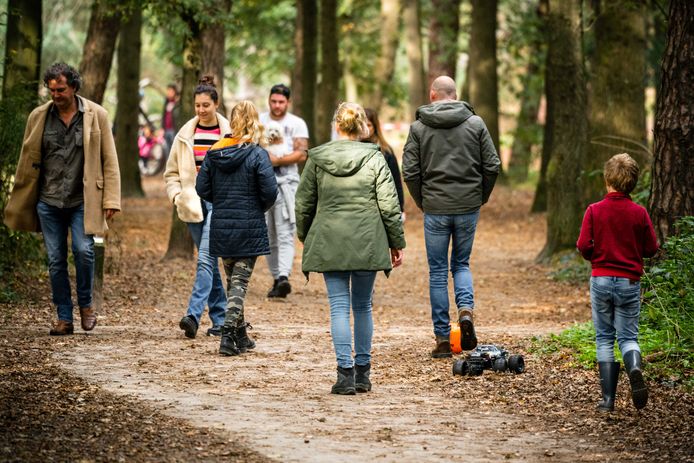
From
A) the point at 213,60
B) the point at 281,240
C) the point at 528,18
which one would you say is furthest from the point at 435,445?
the point at 528,18

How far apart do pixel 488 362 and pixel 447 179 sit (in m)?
1.57

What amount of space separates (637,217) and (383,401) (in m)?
1.99

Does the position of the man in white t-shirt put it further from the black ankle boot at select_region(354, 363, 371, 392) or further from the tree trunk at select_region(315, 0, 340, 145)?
the tree trunk at select_region(315, 0, 340, 145)

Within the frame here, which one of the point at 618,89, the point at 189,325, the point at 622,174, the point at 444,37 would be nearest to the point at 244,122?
the point at 189,325

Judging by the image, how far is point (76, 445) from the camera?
6.13m

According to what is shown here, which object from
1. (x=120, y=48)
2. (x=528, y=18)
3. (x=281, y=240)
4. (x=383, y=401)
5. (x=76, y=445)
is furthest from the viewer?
(x=528, y=18)

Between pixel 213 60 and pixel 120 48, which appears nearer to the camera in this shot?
pixel 213 60

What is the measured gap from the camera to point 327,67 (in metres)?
25.9

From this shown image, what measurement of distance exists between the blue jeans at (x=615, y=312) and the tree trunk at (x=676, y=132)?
2197mm

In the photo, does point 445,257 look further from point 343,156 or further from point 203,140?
point 203,140

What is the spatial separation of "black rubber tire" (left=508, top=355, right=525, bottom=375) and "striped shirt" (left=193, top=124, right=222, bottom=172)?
3.30m

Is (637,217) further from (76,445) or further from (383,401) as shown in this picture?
(76,445)

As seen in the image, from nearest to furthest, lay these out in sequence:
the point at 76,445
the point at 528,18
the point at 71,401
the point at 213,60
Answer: the point at 76,445 < the point at 71,401 < the point at 213,60 < the point at 528,18

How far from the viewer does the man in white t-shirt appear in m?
13.0
